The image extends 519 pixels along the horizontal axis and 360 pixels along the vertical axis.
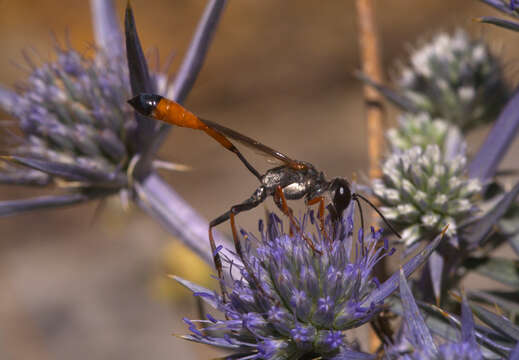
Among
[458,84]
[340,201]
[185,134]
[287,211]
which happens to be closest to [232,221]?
[287,211]

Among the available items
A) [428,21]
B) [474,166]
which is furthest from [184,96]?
[428,21]

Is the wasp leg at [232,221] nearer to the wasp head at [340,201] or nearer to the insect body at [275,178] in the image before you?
the insect body at [275,178]

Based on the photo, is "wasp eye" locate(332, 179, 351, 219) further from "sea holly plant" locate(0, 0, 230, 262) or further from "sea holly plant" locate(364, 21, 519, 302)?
"sea holly plant" locate(0, 0, 230, 262)

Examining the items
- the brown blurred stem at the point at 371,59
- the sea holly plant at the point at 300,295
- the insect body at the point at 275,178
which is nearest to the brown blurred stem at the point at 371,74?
the brown blurred stem at the point at 371,59

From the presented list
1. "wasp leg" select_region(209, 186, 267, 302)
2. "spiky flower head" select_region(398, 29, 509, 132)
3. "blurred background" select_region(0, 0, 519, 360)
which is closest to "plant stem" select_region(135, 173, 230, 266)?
"wasp leg" select_region(209, 186, 267, 302)

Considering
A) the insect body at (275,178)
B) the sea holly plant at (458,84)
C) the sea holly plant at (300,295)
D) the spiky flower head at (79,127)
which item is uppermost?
the spiky flower head at (79,127)

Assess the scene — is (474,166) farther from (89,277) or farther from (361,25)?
(89,277)
